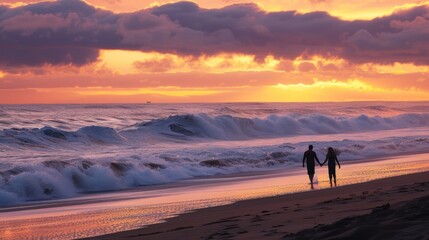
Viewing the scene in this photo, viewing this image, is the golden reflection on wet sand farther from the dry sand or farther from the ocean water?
the ocean water

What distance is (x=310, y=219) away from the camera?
1125 centimetres

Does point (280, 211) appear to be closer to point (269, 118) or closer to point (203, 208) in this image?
point (203, 208)

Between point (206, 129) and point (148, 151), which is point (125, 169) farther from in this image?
point (206, 129)

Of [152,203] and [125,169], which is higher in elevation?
[125,169]

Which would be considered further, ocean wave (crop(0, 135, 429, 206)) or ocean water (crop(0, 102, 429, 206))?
ocean water (crop(0, 102, 429, 206))

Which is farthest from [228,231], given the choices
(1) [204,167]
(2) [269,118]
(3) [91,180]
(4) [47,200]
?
(2) [269,118]

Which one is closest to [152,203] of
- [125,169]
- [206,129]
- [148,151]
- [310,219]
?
[310,219]

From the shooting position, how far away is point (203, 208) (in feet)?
51.8

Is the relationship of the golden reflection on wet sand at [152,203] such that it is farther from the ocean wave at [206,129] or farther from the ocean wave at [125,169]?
the ocean wave at [206,129]

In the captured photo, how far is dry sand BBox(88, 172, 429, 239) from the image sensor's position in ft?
26.2

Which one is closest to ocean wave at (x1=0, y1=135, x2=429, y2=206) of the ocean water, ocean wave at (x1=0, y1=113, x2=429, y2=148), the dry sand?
the ocean water

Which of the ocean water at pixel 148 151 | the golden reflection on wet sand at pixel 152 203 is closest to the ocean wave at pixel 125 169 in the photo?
the ocean water at pixel 148 151

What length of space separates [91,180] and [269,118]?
154 ft

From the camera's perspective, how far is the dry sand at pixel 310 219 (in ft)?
26.2
